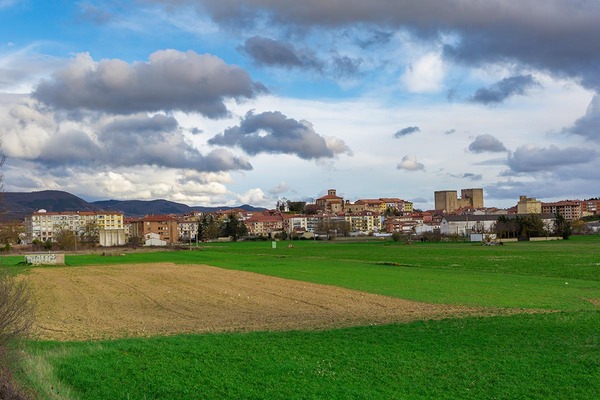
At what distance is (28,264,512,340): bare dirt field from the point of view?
25.2 meters

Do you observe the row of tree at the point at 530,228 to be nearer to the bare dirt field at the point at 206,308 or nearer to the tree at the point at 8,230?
the bare dirt field at the point at 206,308

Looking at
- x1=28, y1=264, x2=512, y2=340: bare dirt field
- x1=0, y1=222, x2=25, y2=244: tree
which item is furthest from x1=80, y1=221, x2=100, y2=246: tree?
x1=0, y1=222, x2=25, y2=244: tree

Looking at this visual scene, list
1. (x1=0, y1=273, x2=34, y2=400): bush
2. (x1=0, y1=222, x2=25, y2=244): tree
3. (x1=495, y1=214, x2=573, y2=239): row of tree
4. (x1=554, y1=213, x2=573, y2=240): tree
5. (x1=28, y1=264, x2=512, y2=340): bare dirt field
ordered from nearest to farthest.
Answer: (x1=0, y1=273, x2=34, y2=400): bush, (x1=0, y1=222, x2=25, y2=244): tree, (x1=28, y1=264, x2=512, y2=340): bare dirt field, (x1=554, y1=213, x2=573, y2=240): tree, (x1=495, y1=214, x2=573, y2=239): row of tree

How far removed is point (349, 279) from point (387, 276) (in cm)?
435

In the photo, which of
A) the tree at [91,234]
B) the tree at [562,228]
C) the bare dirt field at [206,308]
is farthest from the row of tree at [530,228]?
the bare dirt field at [206,308]

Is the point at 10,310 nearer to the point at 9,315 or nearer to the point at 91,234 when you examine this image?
the point at 9,315

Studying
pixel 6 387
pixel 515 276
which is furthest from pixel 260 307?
pixel 515 276

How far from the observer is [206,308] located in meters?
32.5

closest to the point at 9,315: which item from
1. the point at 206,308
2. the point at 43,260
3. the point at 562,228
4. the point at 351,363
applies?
the point at 351,363

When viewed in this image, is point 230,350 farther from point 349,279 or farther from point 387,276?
point 387,276

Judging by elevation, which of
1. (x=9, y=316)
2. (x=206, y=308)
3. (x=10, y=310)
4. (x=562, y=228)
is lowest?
(x=206, y=308)

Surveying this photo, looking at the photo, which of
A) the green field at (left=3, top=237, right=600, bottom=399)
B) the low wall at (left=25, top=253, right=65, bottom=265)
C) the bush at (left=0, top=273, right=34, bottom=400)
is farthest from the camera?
the low wall at (left=25, top=253, right=65, bottom=265)

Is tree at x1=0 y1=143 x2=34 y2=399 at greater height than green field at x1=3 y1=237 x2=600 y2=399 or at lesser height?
greater

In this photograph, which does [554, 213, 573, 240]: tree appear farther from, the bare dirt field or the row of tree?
the bare dirt field
